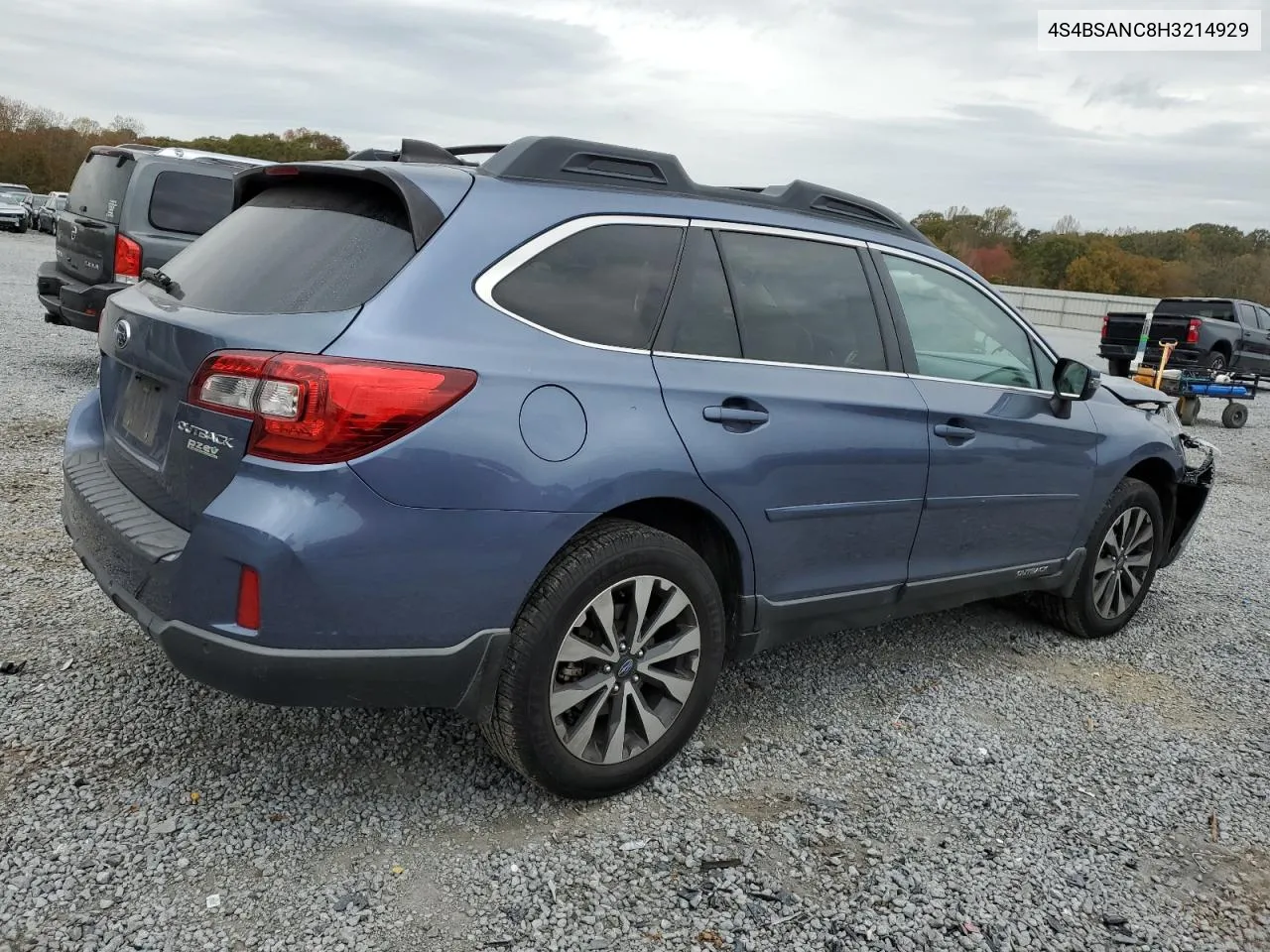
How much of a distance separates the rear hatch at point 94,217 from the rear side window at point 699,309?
22.5 feet

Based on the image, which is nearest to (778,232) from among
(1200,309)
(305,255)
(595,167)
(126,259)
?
(595,167)

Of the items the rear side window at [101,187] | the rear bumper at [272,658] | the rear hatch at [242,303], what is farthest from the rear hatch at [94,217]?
the rear bumper at [272,658]

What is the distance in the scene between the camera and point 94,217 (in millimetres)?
8586

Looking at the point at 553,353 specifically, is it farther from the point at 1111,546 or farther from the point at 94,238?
the point at 94,238

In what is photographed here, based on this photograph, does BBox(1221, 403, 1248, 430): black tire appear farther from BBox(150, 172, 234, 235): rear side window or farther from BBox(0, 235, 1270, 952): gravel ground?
BBox(150, 172, 234, 235): rear side window

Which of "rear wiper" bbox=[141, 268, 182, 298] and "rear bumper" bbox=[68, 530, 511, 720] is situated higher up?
"rear wiper" bbox=[141, 268, 182, 298]

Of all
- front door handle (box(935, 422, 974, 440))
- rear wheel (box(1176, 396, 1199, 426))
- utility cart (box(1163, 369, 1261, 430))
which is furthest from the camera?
rear wheel (box(1176, 396, 1199, 426))

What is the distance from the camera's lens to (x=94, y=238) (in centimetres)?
843

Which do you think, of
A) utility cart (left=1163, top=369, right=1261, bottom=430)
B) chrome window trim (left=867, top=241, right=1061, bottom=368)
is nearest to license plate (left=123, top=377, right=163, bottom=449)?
chrome window trim (left=867, top=241, right=1061, bottom=368)

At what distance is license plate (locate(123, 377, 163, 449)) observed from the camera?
2.77 metres

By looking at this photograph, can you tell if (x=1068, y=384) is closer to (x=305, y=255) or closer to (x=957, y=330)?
(x=957, y=330)

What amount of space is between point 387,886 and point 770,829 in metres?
1.11

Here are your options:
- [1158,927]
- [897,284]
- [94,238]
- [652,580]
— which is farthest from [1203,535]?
[94,238]

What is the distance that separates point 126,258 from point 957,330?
695 centimetres
